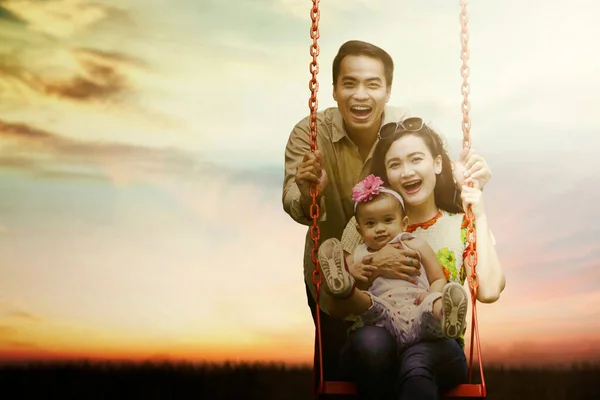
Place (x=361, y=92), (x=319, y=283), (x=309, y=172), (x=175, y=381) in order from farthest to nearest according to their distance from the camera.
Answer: (x=175, y=381)
(x=361, y=92)
(x=309, y=172)
(x=319, y=283)

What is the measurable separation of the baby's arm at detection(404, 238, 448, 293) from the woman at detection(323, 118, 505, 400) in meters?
0.04

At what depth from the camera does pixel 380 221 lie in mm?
3652

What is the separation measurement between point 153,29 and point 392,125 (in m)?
1.39

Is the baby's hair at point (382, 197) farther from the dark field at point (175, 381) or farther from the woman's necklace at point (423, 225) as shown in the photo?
the dark field at point (175, 381)

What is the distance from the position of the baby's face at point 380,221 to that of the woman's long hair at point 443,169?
108 mm

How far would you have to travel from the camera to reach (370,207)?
12.0ft

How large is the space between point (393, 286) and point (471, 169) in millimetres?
642

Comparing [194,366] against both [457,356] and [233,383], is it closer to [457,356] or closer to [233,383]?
[233,383]

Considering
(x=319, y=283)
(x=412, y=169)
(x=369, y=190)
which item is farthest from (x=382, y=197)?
(x=319, y=283)

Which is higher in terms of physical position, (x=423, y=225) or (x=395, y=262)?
(x=423, y=225)

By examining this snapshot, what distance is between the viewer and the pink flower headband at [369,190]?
3656mm

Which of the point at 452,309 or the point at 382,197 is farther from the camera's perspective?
the point at 382,197

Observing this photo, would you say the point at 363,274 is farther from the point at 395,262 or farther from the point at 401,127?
the point at 401,127

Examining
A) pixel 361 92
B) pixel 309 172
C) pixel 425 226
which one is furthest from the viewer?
pixel 361 92
